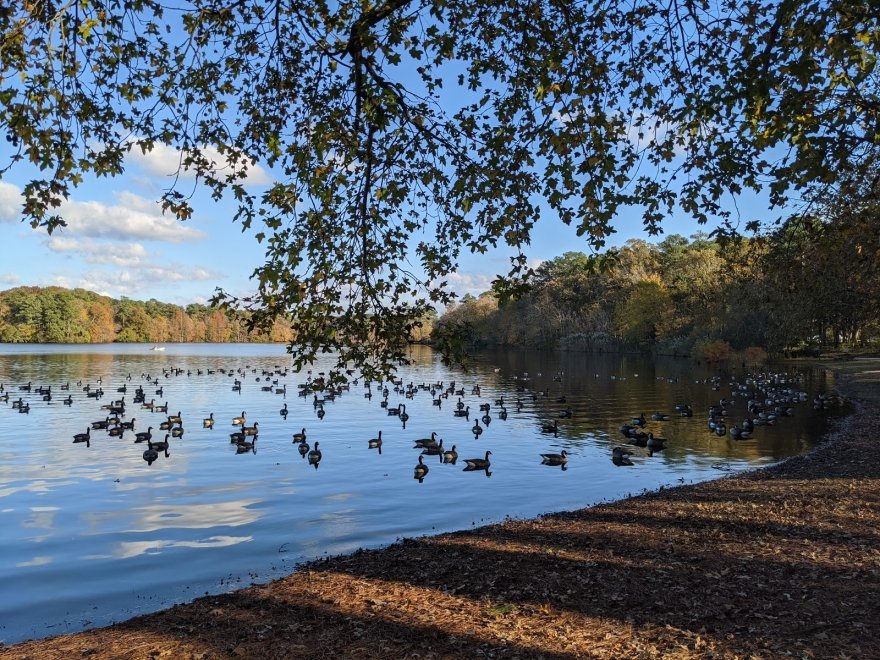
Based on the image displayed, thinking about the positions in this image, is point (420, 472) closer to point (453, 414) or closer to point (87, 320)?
point (453, 414)

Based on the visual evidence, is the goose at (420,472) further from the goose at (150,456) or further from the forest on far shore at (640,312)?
the goose at (150,456)

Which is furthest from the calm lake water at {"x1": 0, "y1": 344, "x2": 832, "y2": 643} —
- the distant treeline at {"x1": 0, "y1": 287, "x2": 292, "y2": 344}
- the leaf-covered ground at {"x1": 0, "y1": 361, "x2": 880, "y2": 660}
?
the distant treeline at {"x1": 0, "y1": 287, "x2": 292, "y2": 344}

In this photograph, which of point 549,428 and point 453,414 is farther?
point 453,414

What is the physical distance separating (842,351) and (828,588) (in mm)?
82527

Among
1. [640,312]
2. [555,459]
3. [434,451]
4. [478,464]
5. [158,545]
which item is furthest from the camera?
[640,312]

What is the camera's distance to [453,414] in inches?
1446

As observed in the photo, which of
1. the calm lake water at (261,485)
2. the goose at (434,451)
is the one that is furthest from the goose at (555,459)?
the goose at (434,451)

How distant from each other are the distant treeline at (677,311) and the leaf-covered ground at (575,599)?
8.75m

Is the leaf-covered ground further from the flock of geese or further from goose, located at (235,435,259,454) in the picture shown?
goose, located at (235,435,259,454)

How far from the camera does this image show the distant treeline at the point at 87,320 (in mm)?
155625

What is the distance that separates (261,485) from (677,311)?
95.6 m

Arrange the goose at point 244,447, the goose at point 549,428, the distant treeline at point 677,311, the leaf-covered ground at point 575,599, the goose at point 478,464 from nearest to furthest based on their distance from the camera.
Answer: the leaf-covered ground at point 575,599 < the goose at point 478,464 < the goose at point 244,447 < the goose at point 549,428 < the distant treeline at point 677,311

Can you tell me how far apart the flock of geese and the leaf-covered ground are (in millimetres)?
3272

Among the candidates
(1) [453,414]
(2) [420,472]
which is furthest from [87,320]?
(2) [420,472]
